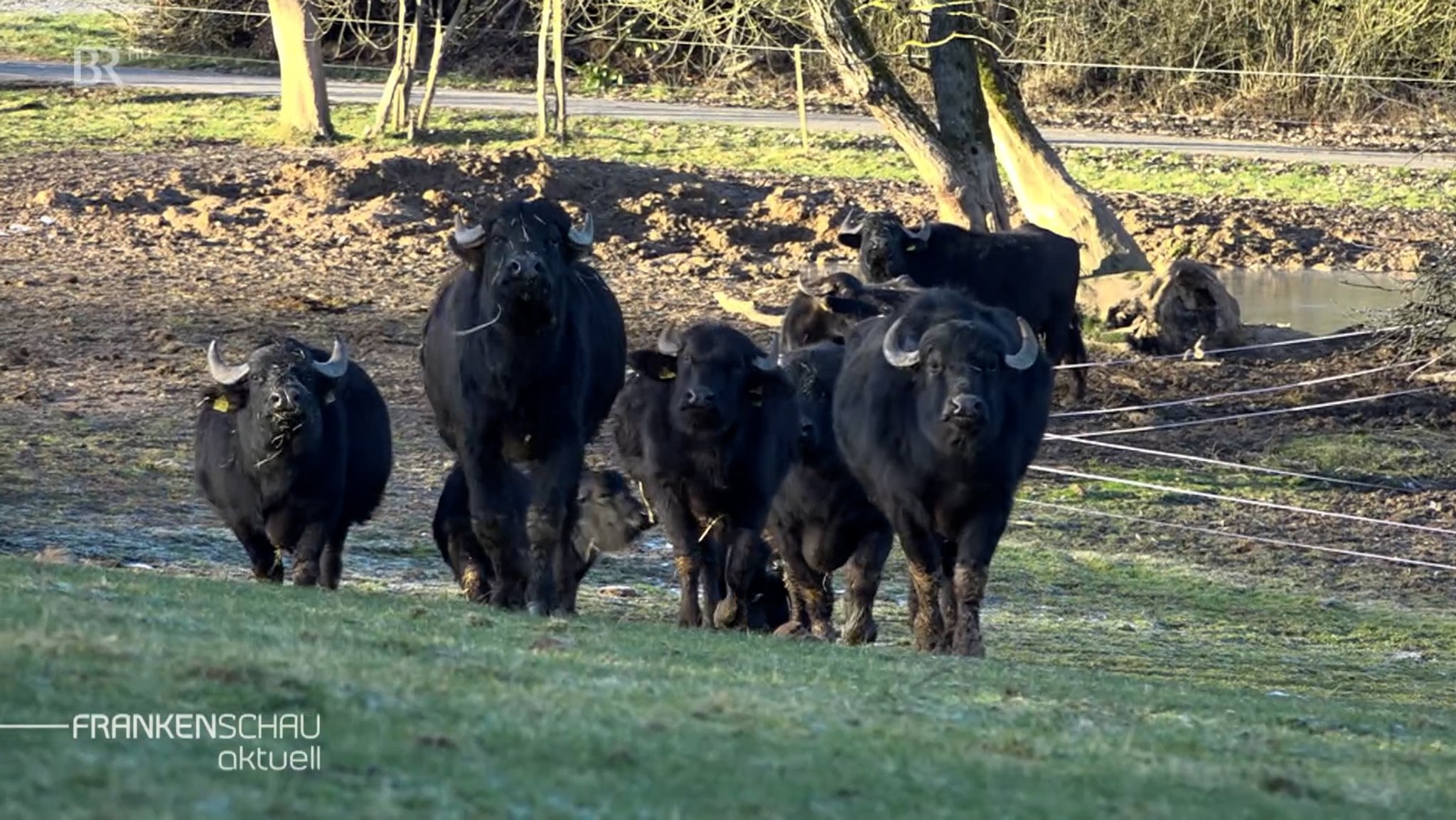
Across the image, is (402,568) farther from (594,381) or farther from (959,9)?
(959,9)

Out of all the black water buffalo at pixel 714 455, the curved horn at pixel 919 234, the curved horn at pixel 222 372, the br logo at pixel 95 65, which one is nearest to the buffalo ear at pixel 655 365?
the black water buffalo at pixel 714 455

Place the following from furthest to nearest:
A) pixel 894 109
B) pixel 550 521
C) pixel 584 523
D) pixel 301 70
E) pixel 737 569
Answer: pixel 301 70, pixel 894 109, pixel 584 523, pixel 737 569, pixel 550 521

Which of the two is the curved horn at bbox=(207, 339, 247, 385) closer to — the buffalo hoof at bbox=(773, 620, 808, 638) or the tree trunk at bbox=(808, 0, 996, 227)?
the buffalo hoof at bbox=(773, 620, 808, 638)

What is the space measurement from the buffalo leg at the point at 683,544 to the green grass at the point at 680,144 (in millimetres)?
18390

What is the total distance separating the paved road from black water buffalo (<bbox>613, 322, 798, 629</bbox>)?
23519 millimetres

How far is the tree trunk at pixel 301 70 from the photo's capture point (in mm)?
32750

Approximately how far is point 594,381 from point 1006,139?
13.8 m

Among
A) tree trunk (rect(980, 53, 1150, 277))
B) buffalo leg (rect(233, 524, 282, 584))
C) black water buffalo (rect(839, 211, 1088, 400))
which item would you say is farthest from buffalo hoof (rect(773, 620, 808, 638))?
tree trunk (rect(980, 53, 1150, 277))

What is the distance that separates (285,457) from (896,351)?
136 inches

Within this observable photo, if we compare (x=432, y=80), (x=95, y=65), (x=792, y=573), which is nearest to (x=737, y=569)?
(x=792, y=573)

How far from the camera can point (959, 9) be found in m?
25.2

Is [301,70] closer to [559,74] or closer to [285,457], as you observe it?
[559,74]

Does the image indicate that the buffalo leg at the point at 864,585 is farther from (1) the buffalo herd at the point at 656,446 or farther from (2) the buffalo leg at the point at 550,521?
(2) the buffalo leg at the point at 550,521

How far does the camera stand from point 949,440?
1254cm
